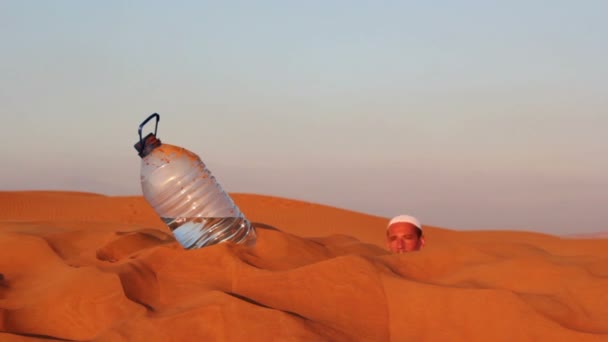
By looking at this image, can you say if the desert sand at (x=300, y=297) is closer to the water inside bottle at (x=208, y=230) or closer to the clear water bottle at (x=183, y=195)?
the water inside bottle at (x=208, y=230)

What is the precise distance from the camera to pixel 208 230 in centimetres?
404

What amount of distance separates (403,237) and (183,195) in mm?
2222

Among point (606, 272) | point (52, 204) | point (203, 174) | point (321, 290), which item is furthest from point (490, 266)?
point (52, 204)

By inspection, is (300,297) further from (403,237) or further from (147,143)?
(403,237)

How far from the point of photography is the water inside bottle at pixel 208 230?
388 cm

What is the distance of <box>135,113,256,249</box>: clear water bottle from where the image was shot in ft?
13.0

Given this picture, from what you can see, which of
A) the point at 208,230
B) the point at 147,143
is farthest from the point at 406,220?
the point at 147,143

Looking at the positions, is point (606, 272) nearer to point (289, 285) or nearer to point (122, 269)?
point (289, 285)

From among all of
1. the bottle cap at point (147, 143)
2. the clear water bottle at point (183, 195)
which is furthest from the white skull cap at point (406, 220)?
the bottle cap at point (147, 143)

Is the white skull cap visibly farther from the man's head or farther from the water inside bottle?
the water inside bottle

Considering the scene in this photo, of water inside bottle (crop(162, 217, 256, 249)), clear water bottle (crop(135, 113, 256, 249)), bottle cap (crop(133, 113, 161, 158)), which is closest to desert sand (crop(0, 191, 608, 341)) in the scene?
water inside bottle (crop(162, 217, 256, 249))

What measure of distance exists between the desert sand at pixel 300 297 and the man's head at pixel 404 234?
77.1 inches

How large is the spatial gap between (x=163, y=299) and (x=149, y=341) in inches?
21.3

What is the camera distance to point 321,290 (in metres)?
2.69
